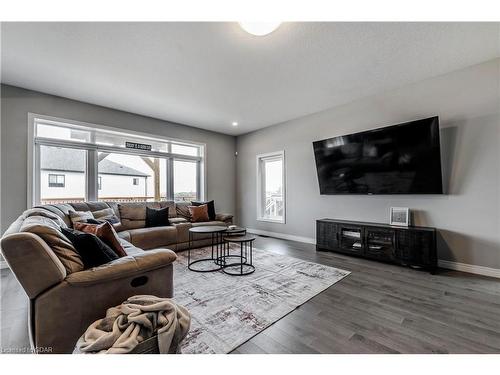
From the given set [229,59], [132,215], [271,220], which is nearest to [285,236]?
[271,220]

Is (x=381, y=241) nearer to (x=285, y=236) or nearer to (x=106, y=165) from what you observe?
(x=285, y=236)

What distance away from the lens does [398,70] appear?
3002mm

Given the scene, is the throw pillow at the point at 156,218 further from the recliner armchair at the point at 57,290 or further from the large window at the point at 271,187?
the recliner armchair at the point at 57,290

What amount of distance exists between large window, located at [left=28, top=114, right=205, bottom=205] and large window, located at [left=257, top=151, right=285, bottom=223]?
1.51 m

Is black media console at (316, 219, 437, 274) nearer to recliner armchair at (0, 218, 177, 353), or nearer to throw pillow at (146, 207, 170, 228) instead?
throw pillow at (146, 207, 170, 228)

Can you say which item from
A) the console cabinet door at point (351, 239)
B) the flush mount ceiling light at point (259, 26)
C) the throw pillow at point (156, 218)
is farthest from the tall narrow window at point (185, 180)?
the flush mount ceiling light at point (259, 26)

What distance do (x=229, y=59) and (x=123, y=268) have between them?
2.49m

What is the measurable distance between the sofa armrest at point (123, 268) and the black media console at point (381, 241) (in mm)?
2960

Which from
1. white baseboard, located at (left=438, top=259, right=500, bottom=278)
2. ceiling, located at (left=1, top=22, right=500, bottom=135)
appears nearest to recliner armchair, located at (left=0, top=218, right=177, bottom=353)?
ceiling, located at (left=1, top=22, right=500, bottom=135)

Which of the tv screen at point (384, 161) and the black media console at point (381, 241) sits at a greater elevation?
the tv screen at point (384, 161)

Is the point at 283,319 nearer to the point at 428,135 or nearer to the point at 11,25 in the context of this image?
the point at 428,135

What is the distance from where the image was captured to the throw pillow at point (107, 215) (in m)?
3.50

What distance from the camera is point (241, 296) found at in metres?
2.31
